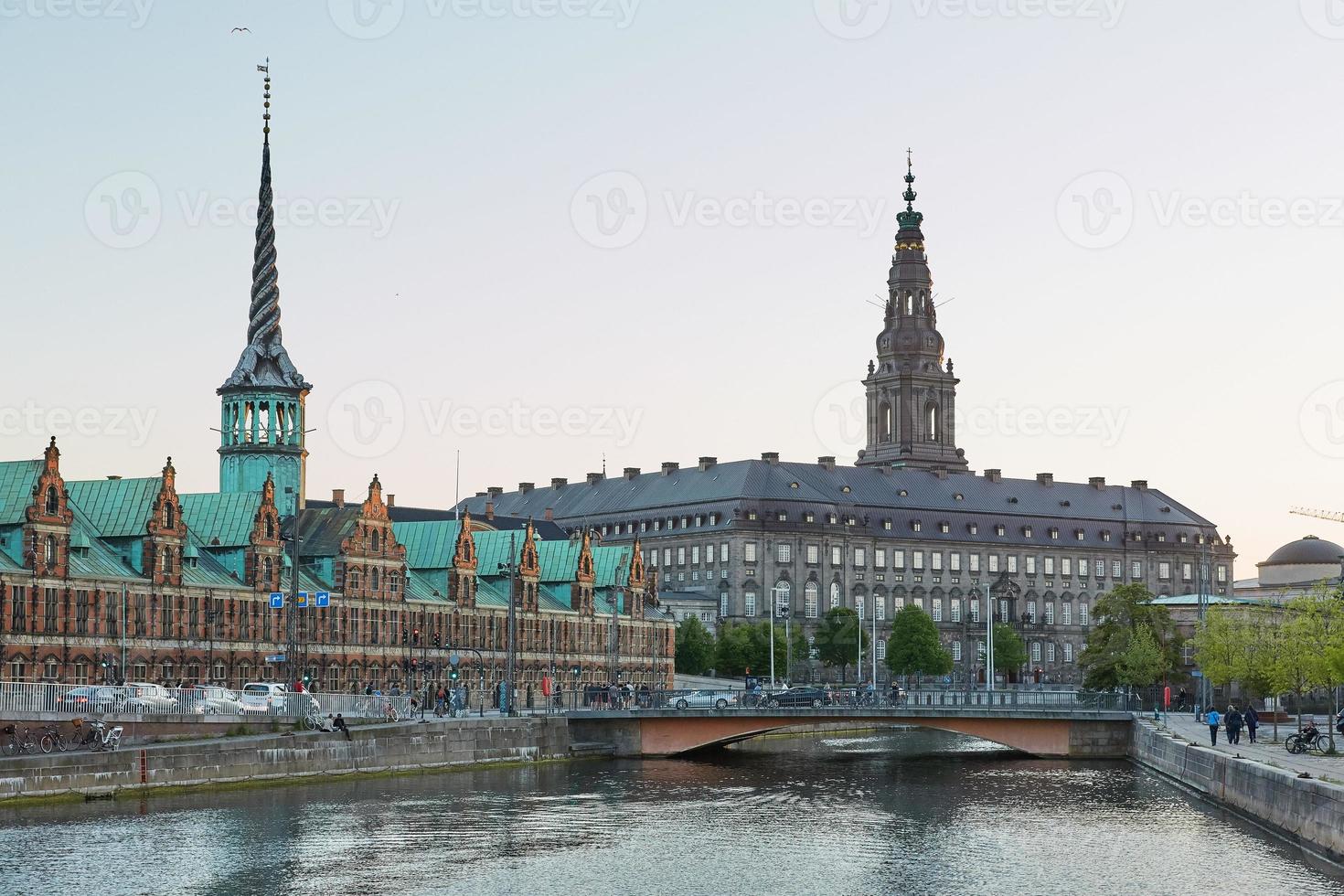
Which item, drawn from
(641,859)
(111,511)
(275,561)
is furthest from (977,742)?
(641,859)

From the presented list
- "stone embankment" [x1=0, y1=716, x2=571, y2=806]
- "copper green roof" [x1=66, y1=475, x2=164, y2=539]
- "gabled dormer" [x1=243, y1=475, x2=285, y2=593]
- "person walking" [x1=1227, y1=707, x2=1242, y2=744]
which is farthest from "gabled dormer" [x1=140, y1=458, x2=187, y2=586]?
"person walking" [x1=1227, y1=707, x2=1242, y2=744]

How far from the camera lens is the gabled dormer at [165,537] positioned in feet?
388

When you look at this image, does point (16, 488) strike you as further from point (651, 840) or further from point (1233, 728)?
point (1233, 728)

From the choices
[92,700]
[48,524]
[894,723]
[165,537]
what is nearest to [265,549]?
[165,537]

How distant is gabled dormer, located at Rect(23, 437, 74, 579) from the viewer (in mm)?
109750

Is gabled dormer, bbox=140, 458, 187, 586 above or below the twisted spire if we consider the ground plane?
below

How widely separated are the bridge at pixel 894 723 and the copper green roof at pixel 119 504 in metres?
25.7

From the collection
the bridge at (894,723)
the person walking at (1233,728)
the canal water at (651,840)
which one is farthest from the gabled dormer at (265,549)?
the person walking at (1233,728)

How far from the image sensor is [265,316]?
476 ft

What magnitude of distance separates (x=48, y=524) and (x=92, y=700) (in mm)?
27199

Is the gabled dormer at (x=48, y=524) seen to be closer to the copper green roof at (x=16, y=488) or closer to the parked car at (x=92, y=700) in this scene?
the copper green roof at (x=16, y=488)

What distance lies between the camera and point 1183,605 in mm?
196500

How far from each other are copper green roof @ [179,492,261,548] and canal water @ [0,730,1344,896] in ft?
109

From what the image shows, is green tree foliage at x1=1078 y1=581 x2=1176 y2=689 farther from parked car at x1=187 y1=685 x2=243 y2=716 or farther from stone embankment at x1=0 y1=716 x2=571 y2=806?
parked car at x1=187 y1=685 x2=243 y2=716
